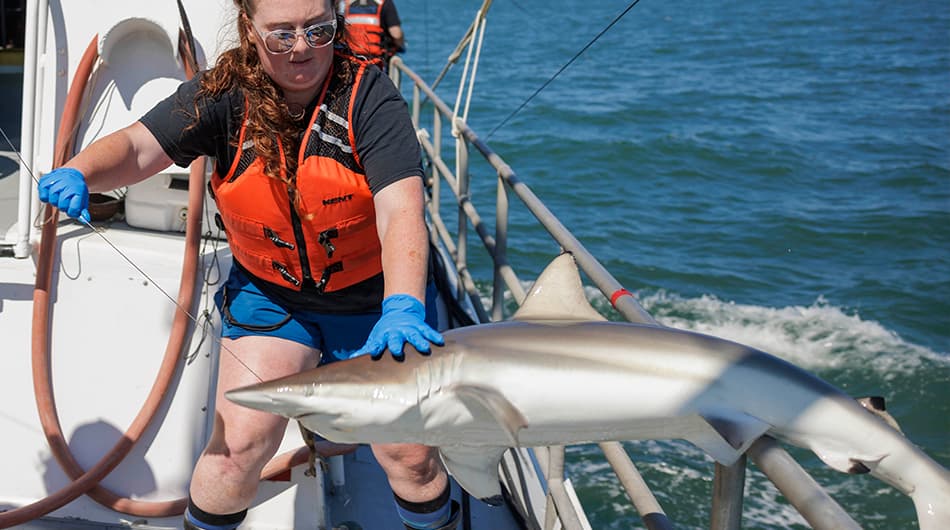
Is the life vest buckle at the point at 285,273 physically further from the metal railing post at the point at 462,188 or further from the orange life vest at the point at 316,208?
the metal railing post at the point at 462,188

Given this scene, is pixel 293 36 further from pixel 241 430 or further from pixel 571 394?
pixel 571 394

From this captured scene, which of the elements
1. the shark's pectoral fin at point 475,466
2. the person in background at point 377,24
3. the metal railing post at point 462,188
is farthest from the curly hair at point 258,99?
the person in background at point 377,24

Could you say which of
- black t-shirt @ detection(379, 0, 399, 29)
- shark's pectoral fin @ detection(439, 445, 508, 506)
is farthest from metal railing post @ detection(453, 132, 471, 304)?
black t-shirt @ detection(379, 0, 399, 29)

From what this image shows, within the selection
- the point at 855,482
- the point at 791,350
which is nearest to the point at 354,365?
the point at 855,482

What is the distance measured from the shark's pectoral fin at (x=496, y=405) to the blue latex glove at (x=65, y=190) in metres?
1.23

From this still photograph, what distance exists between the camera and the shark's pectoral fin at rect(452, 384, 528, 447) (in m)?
1.89

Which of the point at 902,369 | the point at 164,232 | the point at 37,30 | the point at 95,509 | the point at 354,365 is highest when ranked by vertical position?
the point at 37,30

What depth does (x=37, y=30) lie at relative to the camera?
367 cm

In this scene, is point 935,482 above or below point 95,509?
above

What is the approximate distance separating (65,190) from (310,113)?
691mm

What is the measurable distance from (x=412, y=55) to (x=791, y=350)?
19858mm

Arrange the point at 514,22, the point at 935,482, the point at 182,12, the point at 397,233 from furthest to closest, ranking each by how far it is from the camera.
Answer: the point at 514,22 → the point at 182,12 → the point at 397,233 → the point at 935,482

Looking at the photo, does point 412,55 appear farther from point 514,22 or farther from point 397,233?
point 397,233

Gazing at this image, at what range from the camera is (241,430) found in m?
2.71
